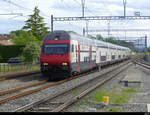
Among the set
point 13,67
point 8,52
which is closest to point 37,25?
point 8,52

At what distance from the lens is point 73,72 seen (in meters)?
20.0

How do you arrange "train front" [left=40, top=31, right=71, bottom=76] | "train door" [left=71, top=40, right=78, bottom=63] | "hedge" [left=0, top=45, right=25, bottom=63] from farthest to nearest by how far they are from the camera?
1. "hedge" [left=0, top=45, right=25, bottom=63]
2. "train door" [left=71, top=40, right=78, bottom=63]
3. "train front" [left=40, top=31, right=71, bottom=76]

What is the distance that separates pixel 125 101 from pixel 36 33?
212ft

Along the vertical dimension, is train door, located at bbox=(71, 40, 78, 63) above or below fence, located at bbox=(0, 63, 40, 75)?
above

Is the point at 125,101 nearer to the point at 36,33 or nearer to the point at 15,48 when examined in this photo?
the point at 15,48

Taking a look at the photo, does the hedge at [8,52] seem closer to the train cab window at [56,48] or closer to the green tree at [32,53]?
the green tree at [32,53]

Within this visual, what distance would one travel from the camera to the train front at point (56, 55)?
18.6m

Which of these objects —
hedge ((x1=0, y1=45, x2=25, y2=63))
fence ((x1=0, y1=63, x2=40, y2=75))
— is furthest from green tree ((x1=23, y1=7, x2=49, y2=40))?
fence ((x1=0, y1=63, x2=40, y2=75))

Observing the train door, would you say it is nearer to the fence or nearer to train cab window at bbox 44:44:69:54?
train cab window at bbox 44:44:69:54

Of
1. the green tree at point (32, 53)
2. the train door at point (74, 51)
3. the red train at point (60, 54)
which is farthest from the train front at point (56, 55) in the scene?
the green tree at point (32, 53)

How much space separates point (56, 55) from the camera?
61.7 ft

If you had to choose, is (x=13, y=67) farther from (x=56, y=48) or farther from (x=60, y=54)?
(x=60, y=54)

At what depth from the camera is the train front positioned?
18578mm

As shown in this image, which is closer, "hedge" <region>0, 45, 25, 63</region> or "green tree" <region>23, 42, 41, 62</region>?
"green tree" <region>23, 42, 41, 62</region>
